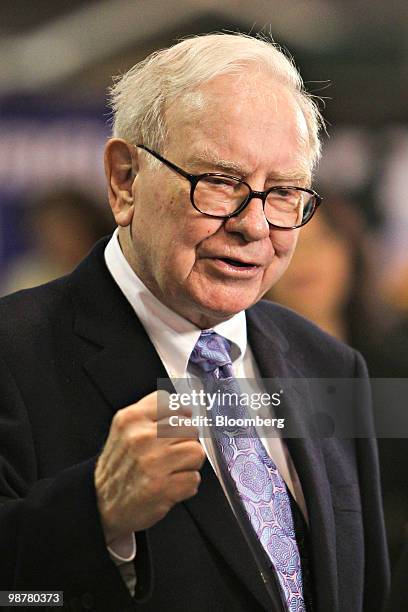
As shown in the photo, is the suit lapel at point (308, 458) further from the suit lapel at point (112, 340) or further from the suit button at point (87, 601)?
the suit button at point (87, 601)

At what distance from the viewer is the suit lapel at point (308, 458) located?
1.37 meters

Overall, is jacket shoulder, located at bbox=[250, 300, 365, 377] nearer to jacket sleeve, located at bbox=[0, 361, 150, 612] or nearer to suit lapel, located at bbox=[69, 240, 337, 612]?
suit lapel, located at bbox=[69, 240, 337, 612]

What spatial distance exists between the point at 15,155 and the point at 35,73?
0.16 m

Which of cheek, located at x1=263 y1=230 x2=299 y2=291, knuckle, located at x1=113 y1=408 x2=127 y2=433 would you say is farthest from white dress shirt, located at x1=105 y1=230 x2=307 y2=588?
knuckle, located at x1=113 y1=408 x2=127 y2=433

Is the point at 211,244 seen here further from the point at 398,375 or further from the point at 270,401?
the point at 398,375

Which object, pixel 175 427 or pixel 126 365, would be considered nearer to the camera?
pixel 175 427

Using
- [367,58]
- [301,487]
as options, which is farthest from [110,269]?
[367,58]

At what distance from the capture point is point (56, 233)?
5.66ft

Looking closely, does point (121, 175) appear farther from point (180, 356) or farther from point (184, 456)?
point (184, 456)

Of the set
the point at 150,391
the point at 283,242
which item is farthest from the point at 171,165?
Answer: the point at 150,391

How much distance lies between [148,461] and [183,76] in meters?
0.60

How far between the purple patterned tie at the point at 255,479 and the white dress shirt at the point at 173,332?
19 millimetres

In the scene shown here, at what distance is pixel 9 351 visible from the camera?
1.31 meters

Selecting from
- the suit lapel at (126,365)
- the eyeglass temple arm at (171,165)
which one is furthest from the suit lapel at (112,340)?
the eyeglass temple arm at (171,165)
